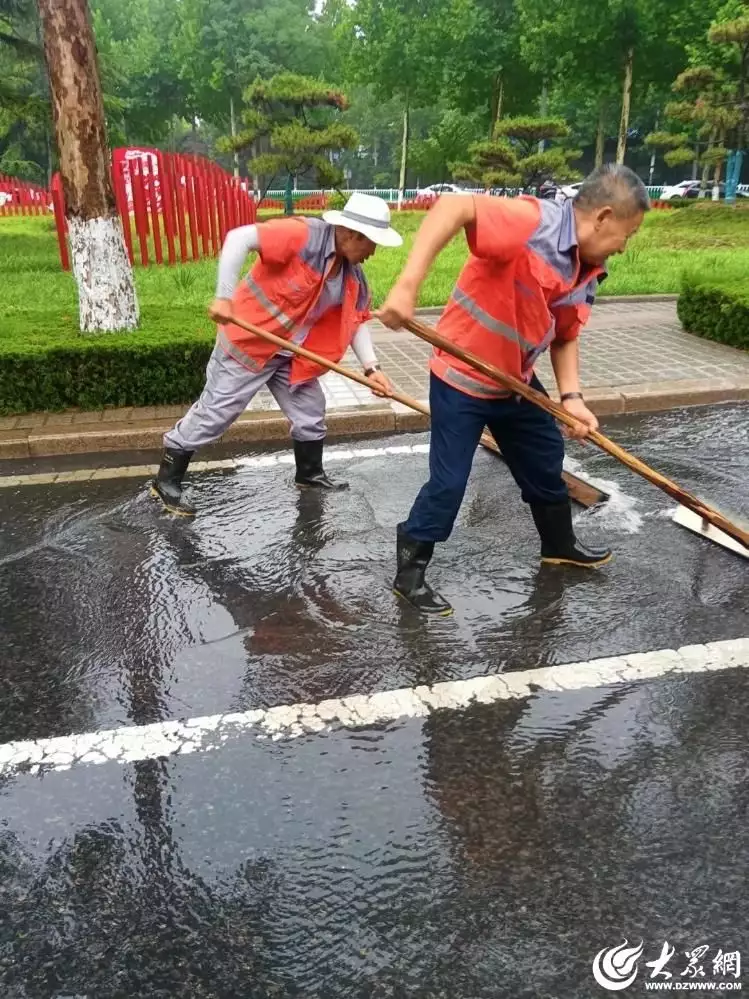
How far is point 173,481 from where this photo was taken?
14.7ft

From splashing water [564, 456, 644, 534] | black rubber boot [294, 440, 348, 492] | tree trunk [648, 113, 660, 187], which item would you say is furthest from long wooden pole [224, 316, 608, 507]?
tree trunk [648, 113, 660, 187]

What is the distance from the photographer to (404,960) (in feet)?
6.20

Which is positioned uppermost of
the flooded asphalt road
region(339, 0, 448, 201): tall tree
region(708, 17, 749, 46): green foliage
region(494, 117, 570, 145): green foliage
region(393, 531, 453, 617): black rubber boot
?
region(339, 0, 448, 201): tall tree

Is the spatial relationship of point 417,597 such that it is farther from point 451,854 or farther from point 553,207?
point 553,207

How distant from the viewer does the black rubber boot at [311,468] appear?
467cm

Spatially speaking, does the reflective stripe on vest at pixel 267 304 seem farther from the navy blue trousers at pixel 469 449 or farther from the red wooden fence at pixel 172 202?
the red wooden fence at pixel 172 202

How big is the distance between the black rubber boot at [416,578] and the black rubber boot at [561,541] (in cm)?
57

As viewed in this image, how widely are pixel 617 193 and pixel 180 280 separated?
32.2 feet

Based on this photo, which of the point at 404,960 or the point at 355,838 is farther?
the point at 355,838

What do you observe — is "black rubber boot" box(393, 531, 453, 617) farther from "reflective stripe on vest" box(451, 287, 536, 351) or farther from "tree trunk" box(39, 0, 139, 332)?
"tree trunk" box(39, 0, 139, 332)

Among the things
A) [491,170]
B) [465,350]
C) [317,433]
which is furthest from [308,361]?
[491,170]

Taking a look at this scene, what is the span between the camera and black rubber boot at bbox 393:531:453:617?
3383mm

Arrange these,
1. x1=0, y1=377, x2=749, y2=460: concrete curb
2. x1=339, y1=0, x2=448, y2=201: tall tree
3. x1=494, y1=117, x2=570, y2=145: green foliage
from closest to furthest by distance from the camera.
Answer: x1=0, y1=377, x2=749, y2=460: concrete curb, x1=494, y1=117, x2=570, y2=145: green foliage, x1=339, y1=0, x2=448, y2=201: tall tree

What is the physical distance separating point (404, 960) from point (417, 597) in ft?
5.40
